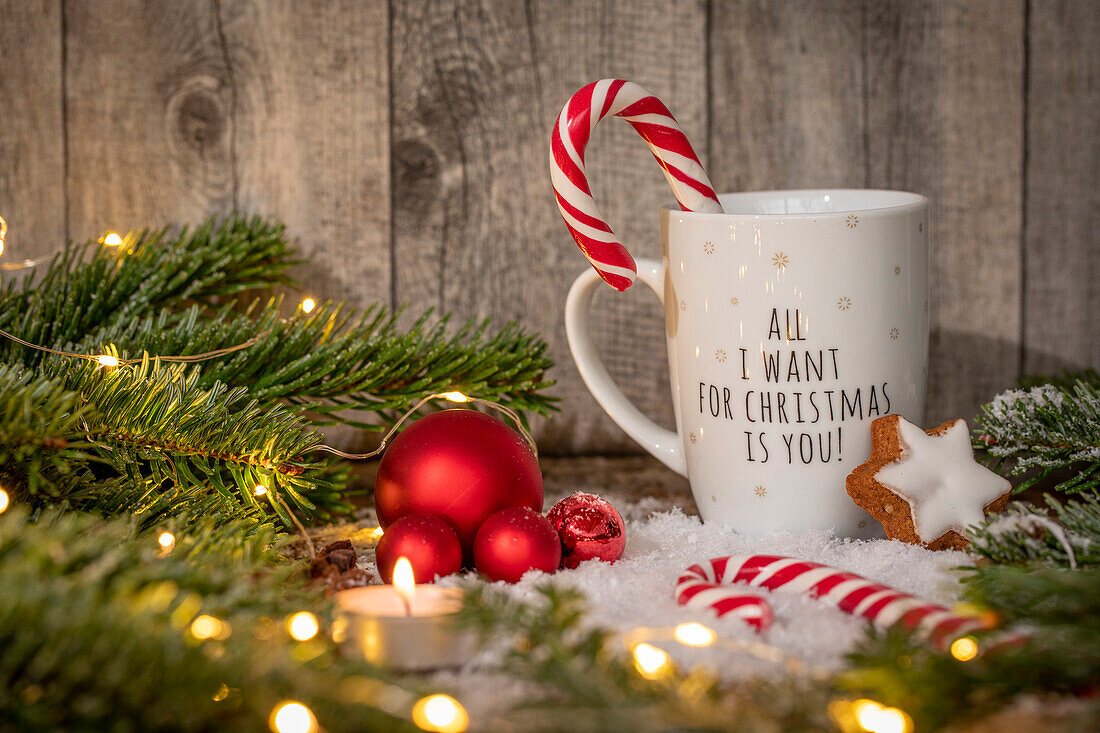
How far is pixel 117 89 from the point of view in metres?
0.94

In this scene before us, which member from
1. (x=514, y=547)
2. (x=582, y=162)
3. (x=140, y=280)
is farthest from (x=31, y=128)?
(x=514, y=547)

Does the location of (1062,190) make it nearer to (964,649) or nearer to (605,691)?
(964,649)

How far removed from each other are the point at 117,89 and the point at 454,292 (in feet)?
1.35

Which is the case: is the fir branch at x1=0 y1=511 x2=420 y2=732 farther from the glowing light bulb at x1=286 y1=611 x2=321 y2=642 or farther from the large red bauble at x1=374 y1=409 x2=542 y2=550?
the large red bauble at x1=374 y1=409 x2=542 y2=550

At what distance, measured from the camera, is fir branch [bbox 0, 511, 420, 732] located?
345 millimetres

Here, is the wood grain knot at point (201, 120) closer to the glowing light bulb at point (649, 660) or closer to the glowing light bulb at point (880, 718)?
the glowing light bulb at point (649, 660)

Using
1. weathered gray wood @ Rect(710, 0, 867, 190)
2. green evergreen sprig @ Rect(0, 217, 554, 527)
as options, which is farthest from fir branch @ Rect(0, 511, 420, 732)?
weathered gray wood @ Rect(710, 0, 867, 190)

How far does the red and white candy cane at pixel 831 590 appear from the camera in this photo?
0.45 meters

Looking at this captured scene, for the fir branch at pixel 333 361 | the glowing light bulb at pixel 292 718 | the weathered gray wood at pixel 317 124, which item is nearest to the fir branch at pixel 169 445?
the fir branch at pixel 333 361

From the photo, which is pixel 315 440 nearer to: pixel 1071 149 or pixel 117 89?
pixel 117 89

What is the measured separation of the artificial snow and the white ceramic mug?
0.03 meters

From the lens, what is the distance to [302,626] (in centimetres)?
45

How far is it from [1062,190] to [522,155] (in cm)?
60

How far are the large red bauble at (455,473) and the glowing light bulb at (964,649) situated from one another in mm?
310
